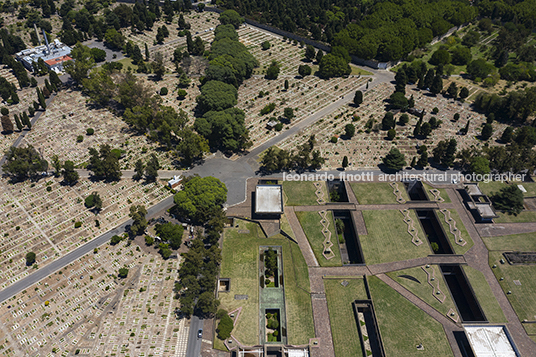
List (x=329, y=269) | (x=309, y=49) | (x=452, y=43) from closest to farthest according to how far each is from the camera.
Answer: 1. (x=329, y=269)
2. (x=309, y=49)
3. (x=452, y=43)

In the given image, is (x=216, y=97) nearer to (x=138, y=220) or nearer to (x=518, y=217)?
(x=138, y=220)

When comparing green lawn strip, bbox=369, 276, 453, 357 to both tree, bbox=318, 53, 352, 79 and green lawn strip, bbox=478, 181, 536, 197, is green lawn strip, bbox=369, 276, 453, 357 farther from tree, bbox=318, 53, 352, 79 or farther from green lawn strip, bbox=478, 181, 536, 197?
tree, bbox=318, 53, 352, 79

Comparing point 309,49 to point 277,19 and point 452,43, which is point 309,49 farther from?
point 452,43

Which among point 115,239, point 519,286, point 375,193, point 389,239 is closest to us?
point 519,286

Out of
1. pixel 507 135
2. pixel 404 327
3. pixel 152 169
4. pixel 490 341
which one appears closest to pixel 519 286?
pixel 490 341

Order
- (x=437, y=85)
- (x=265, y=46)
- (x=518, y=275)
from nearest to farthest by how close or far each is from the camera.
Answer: (x=518, y=275)
(x=437, y=85)
(x=265, y=46)

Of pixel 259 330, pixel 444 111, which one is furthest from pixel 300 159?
pixel 444 111

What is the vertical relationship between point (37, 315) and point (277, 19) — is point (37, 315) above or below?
below
